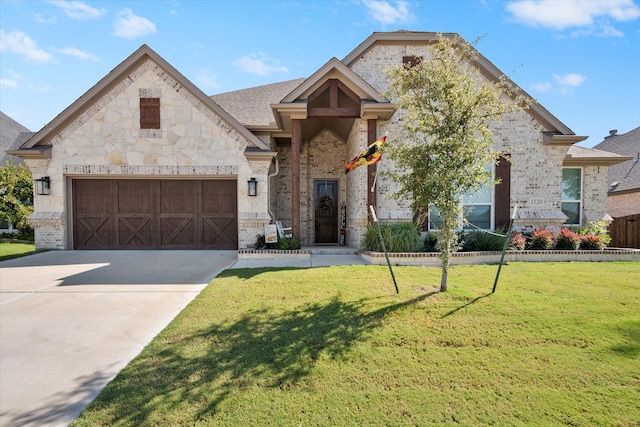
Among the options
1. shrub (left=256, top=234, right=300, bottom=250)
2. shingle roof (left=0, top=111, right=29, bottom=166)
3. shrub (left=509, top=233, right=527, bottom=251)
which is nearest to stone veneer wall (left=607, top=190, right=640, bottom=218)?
shrub (left=509, top=233, right=527, bottom=251)

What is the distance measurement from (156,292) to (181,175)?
5.61 meters

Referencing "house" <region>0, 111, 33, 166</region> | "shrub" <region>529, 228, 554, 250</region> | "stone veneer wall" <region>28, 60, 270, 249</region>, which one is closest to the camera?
"shrub" <region>529, 228, 554, 250</region>

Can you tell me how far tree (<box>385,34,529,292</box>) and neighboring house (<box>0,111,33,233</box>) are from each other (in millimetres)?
21074

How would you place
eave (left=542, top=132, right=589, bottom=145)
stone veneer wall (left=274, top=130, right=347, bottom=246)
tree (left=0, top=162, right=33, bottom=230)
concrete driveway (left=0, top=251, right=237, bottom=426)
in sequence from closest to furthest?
concrete driveway (left=0, top=251, right=237, bottom=426) < eave (left=542, top=132, right=589, bottom=145) < stone veneer wall (left=274, top=130, right=347, bottom=246) < tree (left=0, top=162, right=33, bottom=230)

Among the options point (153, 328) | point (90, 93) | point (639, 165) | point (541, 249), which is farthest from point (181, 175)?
point (639, 165)

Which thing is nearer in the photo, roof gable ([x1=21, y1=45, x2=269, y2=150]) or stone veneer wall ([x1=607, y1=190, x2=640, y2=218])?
roof gable ([x1=21, y1=45, x2=269, y2=150])

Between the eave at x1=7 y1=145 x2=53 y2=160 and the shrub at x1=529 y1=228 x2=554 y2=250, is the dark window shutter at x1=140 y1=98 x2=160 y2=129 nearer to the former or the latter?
the eave at x1=7 y1=145 x2=53 y2=160

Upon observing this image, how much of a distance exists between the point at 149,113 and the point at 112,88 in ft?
4.57

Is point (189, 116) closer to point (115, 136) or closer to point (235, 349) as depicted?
point (115, 136)

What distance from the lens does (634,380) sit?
3092 mm

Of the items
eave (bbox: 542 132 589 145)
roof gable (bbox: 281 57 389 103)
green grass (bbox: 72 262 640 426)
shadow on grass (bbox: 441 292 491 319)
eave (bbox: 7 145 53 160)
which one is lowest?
green grass (bbox: 72 262 640 426)

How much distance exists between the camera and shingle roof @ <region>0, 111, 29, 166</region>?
18797mm

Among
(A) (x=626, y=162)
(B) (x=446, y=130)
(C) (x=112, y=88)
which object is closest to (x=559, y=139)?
(B) (x=446, y=130)

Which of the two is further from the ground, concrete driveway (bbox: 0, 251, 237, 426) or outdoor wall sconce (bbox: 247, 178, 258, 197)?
outdoor wall sconce (bbox: 247, 178, 258, 197)
